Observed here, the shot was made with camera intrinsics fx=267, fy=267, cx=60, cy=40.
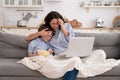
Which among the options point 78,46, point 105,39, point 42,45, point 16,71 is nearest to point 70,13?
point 105,39

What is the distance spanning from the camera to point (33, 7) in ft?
19.3

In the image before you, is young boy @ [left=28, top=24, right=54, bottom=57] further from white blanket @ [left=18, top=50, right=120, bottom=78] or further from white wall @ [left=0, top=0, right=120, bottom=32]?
white wall @ [left=0, top=0, right=120, bottom=32]

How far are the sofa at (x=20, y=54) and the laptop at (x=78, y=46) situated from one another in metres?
0.26

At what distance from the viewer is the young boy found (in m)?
2.81

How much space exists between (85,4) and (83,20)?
365 mm

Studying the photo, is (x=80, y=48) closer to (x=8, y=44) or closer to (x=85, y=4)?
(x=8, y=44)

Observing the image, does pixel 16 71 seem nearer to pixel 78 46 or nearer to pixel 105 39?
pixel 78 46

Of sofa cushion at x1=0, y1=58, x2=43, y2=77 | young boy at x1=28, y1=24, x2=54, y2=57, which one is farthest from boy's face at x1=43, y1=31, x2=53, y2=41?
sofa cushion at x1=0, y1=58, x2=43, y2=77

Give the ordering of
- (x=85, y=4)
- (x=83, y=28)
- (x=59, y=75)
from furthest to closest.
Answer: (x=85, y=4), (x=83, y=28), (x=59, y=75)

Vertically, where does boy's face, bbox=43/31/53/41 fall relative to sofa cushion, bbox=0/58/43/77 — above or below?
above

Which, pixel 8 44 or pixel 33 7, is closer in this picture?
pixel 8 44

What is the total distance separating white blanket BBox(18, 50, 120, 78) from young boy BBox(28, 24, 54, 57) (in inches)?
5.3

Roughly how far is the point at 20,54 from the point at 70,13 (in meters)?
3.04

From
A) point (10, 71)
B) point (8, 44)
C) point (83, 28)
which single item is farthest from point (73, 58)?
point (83, 28)
